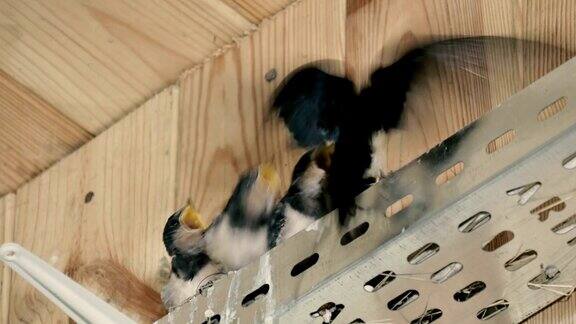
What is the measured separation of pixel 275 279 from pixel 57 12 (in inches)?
18.5

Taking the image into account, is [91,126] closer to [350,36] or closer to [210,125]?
[210,125]

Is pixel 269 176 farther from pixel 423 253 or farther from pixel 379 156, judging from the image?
pixel 423 253

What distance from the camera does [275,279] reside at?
929 millimetres

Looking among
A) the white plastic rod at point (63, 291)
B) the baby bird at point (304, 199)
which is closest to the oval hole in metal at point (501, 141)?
the baby bird at point (304, 199)

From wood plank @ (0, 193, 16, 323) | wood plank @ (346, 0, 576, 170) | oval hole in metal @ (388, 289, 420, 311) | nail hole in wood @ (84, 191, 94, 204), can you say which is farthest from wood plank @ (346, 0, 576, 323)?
wood plank @ (0, 193, 16, 323)

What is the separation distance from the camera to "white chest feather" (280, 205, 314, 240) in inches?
41.4

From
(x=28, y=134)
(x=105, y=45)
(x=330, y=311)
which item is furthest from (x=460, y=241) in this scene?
(x=28, y=134)

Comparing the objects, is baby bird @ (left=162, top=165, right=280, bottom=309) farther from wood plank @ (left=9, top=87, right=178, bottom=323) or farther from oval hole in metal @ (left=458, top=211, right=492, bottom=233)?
oval hole in metal @ (left=458, top=211, right=492, bottom=233)

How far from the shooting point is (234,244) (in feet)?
3.59

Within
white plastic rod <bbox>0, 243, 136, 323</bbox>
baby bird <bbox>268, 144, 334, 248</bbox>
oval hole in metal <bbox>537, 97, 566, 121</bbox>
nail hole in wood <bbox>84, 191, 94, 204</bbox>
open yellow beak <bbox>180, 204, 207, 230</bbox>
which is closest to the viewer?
oval hole in metal <bbox>537, 97, 566, 121</bbox>

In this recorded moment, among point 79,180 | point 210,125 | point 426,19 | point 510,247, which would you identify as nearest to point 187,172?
point 210,125

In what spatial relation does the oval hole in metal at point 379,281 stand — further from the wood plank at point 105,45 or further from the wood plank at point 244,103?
the wood plank at point 105,45

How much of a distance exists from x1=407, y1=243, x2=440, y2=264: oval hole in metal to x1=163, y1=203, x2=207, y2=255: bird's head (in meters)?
0.31

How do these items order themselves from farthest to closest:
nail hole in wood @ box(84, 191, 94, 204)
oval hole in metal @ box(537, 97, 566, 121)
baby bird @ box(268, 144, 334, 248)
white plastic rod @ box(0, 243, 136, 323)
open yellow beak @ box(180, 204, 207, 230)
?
nail hole in wood @ box(84, 191, 94, 204), open yellow beak @ box(180, 204, 207, 230), baby bird @ box(268, 144, 334, 248), white plastic rod @ box(0, 243, 136, 323), oval hole in metal @ box(537, 97, 566, 121)
